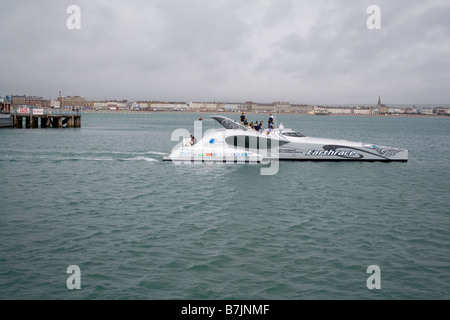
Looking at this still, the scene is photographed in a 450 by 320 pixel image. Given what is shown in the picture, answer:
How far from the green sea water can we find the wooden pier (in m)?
43.6

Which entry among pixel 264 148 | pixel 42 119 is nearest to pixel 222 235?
pixel 264 148

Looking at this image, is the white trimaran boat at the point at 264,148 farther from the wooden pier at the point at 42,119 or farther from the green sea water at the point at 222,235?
the wooden pier at the point at 42,119

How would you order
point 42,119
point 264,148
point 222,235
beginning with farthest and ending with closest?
point 42,119
point 264,148
point 222,235

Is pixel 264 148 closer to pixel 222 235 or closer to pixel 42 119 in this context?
pixel 222 235

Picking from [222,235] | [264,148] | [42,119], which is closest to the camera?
[222,235]

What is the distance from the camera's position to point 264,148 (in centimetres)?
2389

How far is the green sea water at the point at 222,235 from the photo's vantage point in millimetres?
8219

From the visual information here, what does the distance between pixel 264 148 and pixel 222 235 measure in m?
13.1

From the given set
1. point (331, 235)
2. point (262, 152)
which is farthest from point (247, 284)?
point (262, 152)

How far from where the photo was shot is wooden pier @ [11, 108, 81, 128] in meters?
59.2

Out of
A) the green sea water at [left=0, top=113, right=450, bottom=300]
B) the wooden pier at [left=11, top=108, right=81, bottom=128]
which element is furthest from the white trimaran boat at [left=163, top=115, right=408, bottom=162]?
the wooden pier at [left=11, top=108, right=81, bottom=128]

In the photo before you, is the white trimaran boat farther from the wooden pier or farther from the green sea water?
the wooden pier
